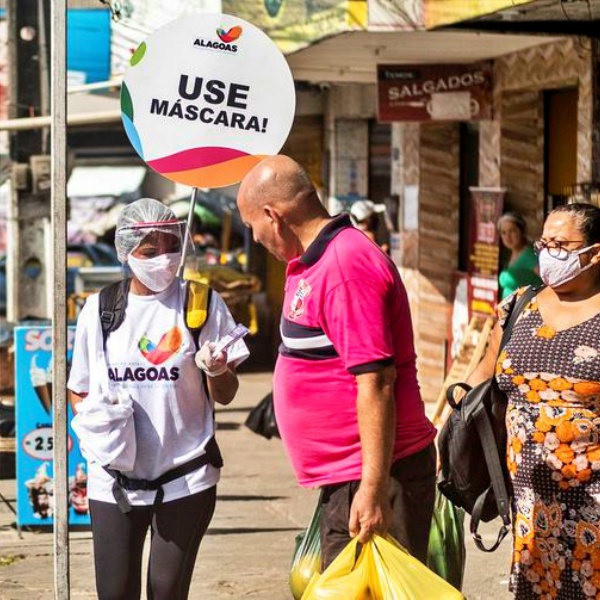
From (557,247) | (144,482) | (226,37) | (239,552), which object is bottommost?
(239,552)

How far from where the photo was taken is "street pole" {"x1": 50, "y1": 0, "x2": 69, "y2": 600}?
474 cm

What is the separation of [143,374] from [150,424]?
170mm

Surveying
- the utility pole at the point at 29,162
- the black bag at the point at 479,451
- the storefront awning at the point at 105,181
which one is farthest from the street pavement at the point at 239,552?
the storefront awning at the point at 105,181

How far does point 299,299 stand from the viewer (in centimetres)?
411

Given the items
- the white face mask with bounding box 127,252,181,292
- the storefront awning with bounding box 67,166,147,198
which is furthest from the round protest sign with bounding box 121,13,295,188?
the storefront awning with bounding box 67,166,147,198

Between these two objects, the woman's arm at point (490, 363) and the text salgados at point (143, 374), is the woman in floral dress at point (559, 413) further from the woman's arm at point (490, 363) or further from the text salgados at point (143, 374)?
the text salgados at point (143, 374)

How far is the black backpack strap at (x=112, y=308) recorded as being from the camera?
4.73m

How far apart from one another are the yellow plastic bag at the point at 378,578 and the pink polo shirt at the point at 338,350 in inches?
10.2

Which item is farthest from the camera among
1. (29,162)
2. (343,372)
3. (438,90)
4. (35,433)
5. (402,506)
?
(29,162)

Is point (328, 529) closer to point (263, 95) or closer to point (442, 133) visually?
point (263, 95)

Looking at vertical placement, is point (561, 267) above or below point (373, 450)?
above

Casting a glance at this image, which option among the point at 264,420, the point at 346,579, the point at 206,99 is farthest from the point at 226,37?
the point at 264,420

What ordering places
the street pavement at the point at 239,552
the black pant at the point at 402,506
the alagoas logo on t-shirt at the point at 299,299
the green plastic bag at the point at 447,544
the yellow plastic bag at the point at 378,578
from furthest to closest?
1. the street pavement at the point at 239,552
2. the green plastic bag at the point at 447,544
3. the black pant at the point at 402,506
4. the alagoas logo on t-shirt at the point at 299,299
5. the yellow plastic bag at the point at 378,578

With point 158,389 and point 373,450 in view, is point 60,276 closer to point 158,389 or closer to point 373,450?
point 158,389
